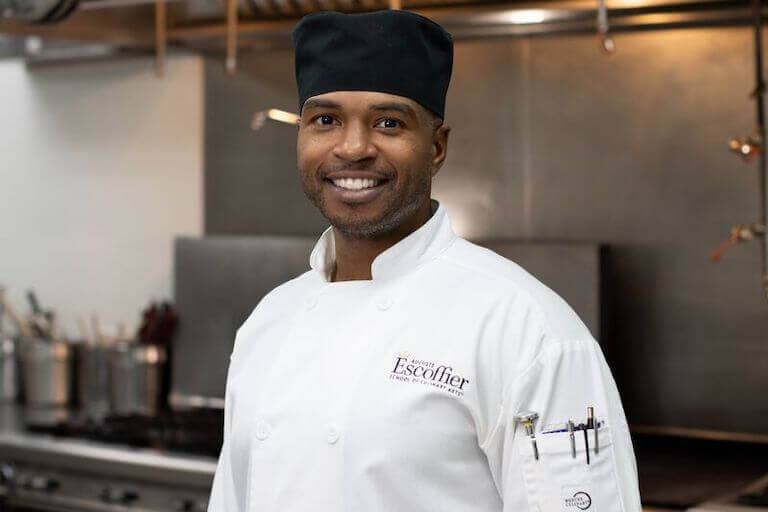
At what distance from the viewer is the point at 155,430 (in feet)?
9.44

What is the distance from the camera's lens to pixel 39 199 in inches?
142

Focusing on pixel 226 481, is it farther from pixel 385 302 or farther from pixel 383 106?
pixel 383 106

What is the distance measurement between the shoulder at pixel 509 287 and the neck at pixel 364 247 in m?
0.05

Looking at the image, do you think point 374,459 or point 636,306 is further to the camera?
point 636,306

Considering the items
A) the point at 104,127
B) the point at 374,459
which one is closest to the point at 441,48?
the point at 374,459

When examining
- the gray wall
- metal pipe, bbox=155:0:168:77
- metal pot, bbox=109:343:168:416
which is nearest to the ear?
the gray wall

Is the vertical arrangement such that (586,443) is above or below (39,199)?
below

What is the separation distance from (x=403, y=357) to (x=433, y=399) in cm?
6

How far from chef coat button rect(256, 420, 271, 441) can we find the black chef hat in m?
0.34

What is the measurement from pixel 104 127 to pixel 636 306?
1578 mm

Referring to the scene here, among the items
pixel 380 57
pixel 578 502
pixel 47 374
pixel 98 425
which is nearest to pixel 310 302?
pixel 380 57

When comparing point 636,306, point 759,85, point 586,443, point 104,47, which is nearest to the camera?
point 586,443

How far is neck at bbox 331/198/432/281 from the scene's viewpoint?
53.7 inches

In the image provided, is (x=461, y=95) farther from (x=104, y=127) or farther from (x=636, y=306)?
(x=104, y=127)
